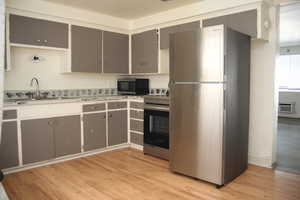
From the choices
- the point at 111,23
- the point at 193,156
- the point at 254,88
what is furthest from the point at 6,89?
the point at 254,88

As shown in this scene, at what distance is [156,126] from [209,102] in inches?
54.3

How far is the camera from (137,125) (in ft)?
13.6

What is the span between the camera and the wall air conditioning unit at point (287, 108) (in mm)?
7285

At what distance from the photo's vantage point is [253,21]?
2.96 metres

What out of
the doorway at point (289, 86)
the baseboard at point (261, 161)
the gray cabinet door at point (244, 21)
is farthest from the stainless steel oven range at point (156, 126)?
the doorway at point (289, 86)

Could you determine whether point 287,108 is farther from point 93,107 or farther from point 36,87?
point 36,87

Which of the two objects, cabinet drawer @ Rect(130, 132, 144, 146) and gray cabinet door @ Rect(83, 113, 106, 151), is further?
cabinet drawer @ Rect(130, 132, 144, 146)

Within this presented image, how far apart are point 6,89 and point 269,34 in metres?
3.81

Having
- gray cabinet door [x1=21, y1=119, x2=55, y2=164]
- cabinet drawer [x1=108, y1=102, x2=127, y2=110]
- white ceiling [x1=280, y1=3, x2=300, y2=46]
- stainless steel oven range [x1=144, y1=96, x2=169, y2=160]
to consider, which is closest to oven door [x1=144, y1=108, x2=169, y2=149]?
stainless steel oven range [x1=144, y1=96, x2=169, y2=160]

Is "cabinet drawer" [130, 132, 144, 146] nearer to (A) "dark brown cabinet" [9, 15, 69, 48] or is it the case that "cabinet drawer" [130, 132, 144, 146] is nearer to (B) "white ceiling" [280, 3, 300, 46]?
(A) "dark brown cabinet" [9, 15, 69, 48]

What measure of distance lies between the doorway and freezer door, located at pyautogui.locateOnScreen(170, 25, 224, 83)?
2369 millimetres

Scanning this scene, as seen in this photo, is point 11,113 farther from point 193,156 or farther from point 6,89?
point 193,156

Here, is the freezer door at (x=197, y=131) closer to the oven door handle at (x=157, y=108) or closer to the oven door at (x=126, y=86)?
the oven door handle at (x=157, y=108)

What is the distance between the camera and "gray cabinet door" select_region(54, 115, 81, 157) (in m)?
3.43
